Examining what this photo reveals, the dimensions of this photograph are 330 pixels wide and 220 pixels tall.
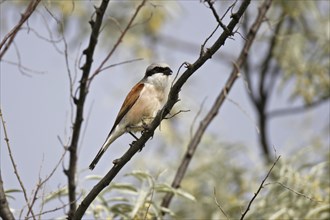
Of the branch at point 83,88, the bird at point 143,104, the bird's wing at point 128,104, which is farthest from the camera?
the bird's wing at point 128,104

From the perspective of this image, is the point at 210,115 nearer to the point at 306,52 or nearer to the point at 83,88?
the point at 83,88

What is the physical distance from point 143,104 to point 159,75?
0.21 metres

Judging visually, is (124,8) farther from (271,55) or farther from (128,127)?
(128,127)

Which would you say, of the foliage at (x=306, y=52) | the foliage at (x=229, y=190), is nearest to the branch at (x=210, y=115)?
the foliage at (x=229, y=190)

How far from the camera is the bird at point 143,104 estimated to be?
3.48 meters

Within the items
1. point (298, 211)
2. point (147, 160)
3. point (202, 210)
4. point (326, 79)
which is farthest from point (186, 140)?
point (298, 211)

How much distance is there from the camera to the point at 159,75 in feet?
11.8

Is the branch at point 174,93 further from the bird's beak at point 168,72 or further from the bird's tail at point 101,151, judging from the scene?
the bird's beak at point 168,72

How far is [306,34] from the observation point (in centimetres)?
638

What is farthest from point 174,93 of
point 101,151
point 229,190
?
point 229,190

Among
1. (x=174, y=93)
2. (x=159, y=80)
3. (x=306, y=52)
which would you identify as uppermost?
(x=306, y=52)

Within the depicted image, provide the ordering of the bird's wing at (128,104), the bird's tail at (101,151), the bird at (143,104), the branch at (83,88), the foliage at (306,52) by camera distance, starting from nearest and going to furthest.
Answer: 1. the branch at (83,88)
2. the bird's tail at (101,151)
3. the bird at (143,104)
4. the bird's wing at (128,104)
5. the foliage at (306,52)

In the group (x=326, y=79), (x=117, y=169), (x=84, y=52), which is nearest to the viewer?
(x=117, y=169)

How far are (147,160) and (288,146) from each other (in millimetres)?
1263
